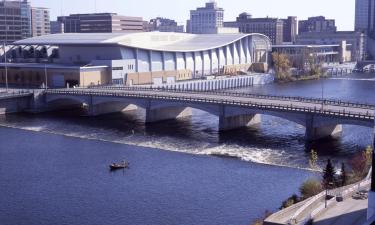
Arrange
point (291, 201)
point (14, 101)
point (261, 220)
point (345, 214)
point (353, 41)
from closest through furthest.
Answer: point (345, 214)
point (261, 220)
point (291, 201)
point (14, 101)
point (353, 41)

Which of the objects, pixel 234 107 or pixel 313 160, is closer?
pixel 313 160

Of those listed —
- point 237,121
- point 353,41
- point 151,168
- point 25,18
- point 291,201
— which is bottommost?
point 151,168

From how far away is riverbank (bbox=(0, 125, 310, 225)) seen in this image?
35844mm

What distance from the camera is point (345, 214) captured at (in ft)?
96.7

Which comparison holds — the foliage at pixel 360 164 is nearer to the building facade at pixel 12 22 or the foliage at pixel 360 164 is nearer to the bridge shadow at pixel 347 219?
the bridge shadow at pixel 347 219

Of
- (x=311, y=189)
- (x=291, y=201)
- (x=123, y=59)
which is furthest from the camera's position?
(x=123, y=59)

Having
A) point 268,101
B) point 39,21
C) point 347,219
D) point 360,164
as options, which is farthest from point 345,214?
point 39,21

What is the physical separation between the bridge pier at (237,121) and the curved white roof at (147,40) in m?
39.1

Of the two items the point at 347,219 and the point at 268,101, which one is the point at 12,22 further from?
the point at 347,219

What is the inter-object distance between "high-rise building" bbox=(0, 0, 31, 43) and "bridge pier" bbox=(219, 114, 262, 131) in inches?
4697

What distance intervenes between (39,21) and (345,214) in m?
176

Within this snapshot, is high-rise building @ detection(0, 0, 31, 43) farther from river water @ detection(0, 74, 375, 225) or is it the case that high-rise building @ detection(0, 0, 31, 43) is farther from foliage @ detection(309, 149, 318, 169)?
foliage @ detection(309, 149, 318, 169)

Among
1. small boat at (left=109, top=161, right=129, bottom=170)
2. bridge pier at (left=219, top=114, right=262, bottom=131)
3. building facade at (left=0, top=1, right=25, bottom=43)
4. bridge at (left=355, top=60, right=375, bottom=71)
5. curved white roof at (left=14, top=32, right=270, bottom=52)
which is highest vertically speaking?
building facade at (left=0, top=1, right=25, bottom=43)

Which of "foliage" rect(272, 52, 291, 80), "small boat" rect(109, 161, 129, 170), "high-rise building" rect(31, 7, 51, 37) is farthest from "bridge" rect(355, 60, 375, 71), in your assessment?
"small boat" rect(109, 161, 129, 170)
